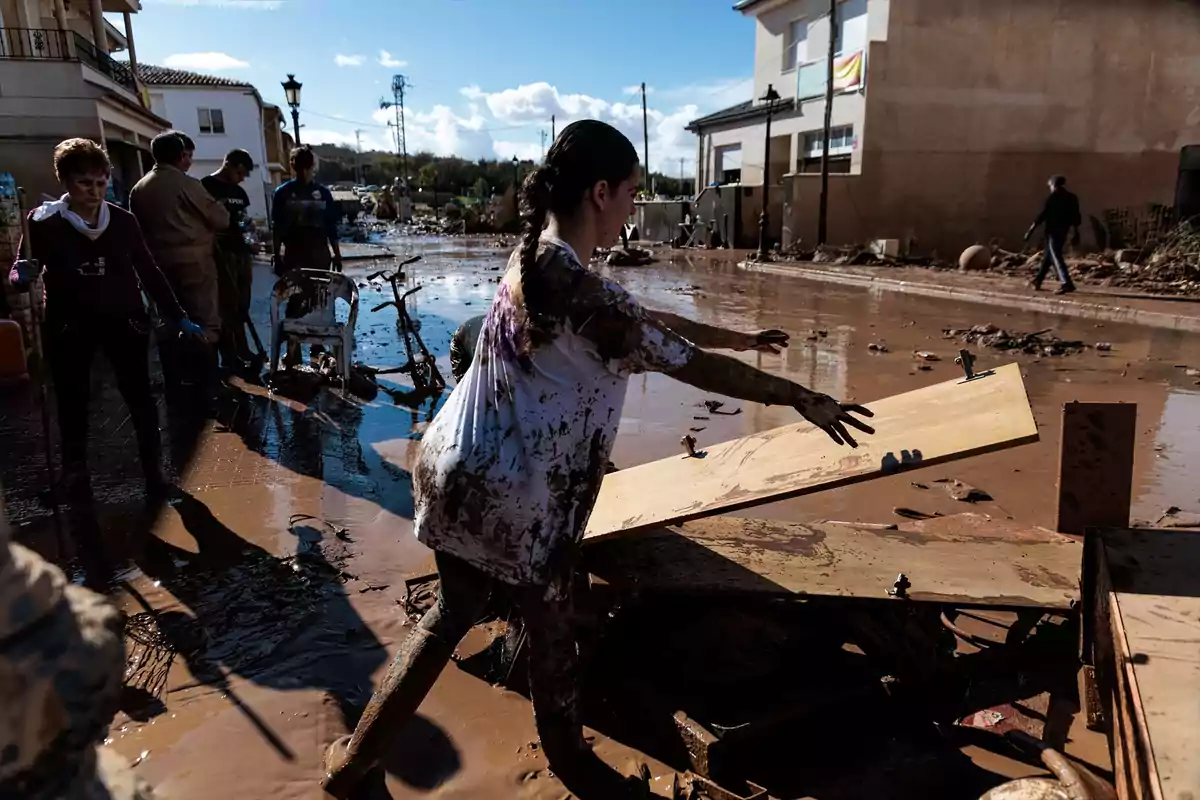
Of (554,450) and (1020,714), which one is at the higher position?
(554,450)

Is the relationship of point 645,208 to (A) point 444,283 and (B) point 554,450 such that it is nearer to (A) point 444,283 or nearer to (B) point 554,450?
(A) point 444,283

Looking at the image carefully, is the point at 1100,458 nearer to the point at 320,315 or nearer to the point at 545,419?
the point at 545,419

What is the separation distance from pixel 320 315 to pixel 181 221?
1.18m

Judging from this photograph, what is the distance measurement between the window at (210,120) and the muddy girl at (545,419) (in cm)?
5203

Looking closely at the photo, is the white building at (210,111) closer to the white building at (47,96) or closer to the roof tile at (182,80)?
the roof tile at (182,80)

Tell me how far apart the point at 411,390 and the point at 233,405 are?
141 cm

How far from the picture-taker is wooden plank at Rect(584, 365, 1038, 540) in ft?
7.95

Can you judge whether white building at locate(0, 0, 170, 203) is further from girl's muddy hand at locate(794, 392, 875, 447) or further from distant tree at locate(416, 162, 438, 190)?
distant tree at locate(416, 162, 438, 190)

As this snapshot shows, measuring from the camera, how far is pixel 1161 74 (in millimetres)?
22297

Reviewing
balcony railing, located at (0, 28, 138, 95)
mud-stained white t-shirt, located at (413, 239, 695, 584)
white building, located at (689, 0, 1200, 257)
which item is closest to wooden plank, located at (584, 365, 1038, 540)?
mud-stained white t-shirt, located at (413, 239, 695, 584)

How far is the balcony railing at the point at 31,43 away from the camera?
667 inches

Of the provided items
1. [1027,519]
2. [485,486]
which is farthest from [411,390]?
[485,486]

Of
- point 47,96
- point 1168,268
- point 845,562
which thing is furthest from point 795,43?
point 845,562

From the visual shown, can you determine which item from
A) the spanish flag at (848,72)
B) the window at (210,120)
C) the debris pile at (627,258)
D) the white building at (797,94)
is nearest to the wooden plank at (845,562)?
the debris pile at (627,258)
